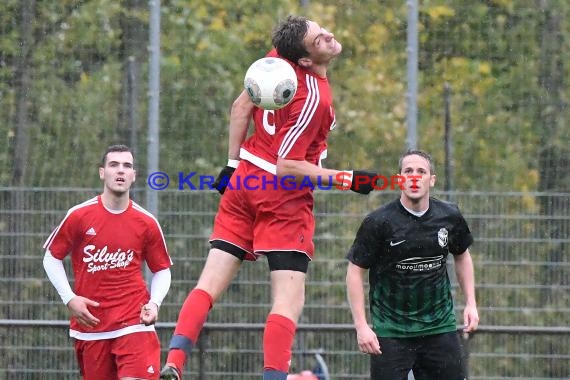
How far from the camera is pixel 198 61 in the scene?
9.37m

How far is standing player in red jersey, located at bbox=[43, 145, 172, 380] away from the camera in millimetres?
7133

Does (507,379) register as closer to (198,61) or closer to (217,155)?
(217,155)

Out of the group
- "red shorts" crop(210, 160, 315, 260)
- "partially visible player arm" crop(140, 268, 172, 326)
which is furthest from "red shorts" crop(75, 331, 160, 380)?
"red shorts" crop(210, 160, 315, 260)

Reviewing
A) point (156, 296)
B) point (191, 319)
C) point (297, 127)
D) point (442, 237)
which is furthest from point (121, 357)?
point (442, 237)

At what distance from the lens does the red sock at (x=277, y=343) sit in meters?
6.10

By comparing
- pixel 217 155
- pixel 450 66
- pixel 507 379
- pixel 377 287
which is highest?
pixel 450 66

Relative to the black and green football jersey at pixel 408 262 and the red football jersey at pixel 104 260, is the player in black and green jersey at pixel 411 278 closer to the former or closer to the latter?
the black and green football jersey at pixel 408 262

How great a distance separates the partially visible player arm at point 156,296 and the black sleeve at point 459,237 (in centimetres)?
167

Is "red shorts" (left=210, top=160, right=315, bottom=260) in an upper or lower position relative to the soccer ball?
lower

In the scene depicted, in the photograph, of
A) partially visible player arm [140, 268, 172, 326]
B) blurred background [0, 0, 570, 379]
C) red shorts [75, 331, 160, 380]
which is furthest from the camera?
blurred background [0, 0, 570, 379]

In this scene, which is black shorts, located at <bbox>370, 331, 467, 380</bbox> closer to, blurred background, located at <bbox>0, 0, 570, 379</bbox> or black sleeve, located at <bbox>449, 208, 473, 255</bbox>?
black sleeve, located at <bbox>449, 208, 473, 255</bbox>

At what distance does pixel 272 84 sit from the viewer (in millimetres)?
6074

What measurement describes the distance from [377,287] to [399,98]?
9.37 ft

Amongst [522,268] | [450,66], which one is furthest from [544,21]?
[522,268]
